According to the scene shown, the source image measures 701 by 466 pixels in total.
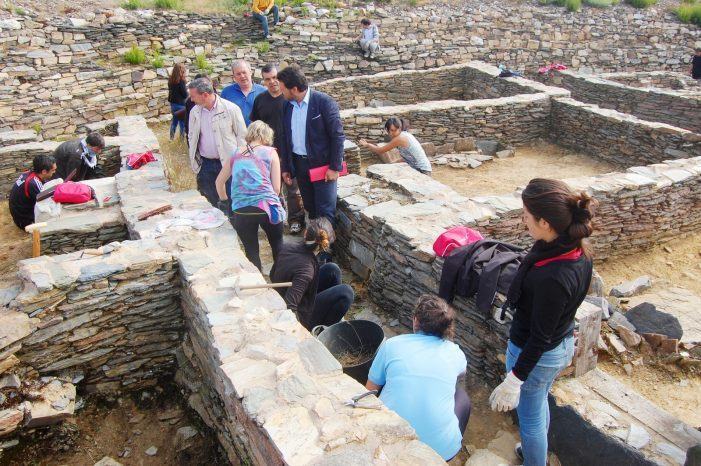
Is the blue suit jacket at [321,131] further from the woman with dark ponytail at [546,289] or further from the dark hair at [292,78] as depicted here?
the woman with dark ponytail at [546,289]

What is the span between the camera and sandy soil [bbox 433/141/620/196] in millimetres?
8984

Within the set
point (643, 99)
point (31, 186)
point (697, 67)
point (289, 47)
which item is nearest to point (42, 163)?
point (31, 186)

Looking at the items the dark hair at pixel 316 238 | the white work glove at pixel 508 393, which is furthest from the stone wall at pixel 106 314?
the white work glove at pixel 508 393

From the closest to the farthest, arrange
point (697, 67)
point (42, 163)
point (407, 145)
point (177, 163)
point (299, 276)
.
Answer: point (299, 276) < point (42, 163) < point (407, 145) < point (177, 163) < point (697, 67)

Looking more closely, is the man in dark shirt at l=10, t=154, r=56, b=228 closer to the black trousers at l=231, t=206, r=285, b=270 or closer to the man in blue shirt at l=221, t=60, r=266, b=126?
the man in blue shirt at l=221, t=60, r=266, b=126

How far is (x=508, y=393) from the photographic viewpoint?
3.19 m

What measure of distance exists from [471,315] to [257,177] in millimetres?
2361

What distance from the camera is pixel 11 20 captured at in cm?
1169

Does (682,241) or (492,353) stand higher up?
(492,353)

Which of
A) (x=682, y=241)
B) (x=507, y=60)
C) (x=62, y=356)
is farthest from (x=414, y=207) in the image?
(x=507, y=60)

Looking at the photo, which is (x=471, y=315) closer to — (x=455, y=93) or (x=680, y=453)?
(x=680, y=453)

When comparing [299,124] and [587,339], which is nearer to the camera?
[587,339]

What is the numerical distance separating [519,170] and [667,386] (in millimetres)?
5689

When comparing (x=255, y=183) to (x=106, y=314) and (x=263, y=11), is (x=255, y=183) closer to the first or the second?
(x=106, y=314)
